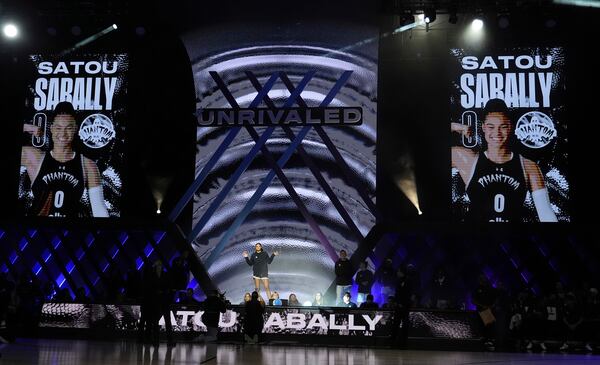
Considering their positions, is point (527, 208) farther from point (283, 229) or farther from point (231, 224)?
point (231, 224)

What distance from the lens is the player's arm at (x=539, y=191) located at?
16.4m

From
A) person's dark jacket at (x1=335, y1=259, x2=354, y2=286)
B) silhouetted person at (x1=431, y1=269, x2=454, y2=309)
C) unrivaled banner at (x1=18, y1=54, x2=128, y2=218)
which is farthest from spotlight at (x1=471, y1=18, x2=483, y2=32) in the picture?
→ unrivaled banner at (x1=18, y1=54, x2=128, y2=218)

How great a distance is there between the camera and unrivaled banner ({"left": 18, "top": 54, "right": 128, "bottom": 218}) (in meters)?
17.9

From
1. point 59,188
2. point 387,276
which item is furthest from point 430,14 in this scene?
point 59,188

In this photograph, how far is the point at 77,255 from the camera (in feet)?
59.9

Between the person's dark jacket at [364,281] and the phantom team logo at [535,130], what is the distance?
4.79 m

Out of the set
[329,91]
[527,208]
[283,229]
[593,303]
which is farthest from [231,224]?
[593,303]

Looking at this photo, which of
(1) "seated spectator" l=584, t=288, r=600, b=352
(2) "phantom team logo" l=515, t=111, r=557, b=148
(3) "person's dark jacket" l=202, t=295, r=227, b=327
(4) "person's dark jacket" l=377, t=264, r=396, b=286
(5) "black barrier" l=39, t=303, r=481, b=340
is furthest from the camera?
(2) "phantom team logo" l=515, t=111, r=557, b=148

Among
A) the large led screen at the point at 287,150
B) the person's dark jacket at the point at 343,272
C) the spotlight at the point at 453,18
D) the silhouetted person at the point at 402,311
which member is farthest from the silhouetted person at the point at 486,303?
the spotlight at the point at 453,18

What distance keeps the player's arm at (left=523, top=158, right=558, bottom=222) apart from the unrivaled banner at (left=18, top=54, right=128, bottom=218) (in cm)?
958

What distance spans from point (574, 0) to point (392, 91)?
4.68 m

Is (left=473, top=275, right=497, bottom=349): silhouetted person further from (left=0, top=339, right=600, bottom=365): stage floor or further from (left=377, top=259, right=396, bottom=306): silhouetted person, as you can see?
(left=377, top=259, right=396, bottom=306): silhouetted person

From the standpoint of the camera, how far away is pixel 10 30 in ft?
61.1

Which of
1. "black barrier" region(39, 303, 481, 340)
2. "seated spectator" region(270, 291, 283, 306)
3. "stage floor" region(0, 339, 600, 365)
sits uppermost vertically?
"seated spectator" region(270, 291, 283, 306)
